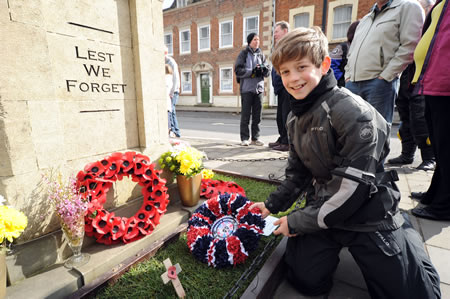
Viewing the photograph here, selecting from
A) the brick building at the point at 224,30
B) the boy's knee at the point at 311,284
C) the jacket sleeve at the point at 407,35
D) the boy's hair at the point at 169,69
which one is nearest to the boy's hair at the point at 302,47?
the boy's knee at the point at 311,284

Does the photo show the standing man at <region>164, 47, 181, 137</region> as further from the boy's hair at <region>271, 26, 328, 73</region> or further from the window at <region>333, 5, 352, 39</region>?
the window at <region>333, 5, 352, 39</region>

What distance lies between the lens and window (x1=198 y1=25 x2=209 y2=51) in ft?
65.9

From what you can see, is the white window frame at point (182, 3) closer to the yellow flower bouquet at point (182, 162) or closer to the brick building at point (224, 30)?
the brick building at point (224, 30)

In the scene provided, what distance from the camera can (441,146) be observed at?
2.30m

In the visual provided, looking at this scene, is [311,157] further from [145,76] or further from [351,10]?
[351,10]

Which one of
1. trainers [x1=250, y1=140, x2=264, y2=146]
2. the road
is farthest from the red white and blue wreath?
the road

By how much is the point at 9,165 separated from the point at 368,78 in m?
3.49

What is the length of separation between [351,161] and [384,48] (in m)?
2.23

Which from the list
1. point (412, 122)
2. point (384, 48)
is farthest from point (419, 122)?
point (384, 48)

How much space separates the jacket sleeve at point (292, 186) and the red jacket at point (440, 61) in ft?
4.59

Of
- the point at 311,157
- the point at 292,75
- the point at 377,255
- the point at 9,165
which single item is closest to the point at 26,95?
the point at 9,165

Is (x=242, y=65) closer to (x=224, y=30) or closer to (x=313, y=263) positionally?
(x=313, y=263)

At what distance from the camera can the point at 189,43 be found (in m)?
21.1

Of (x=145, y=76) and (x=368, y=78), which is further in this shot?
(x=368, y=78)
